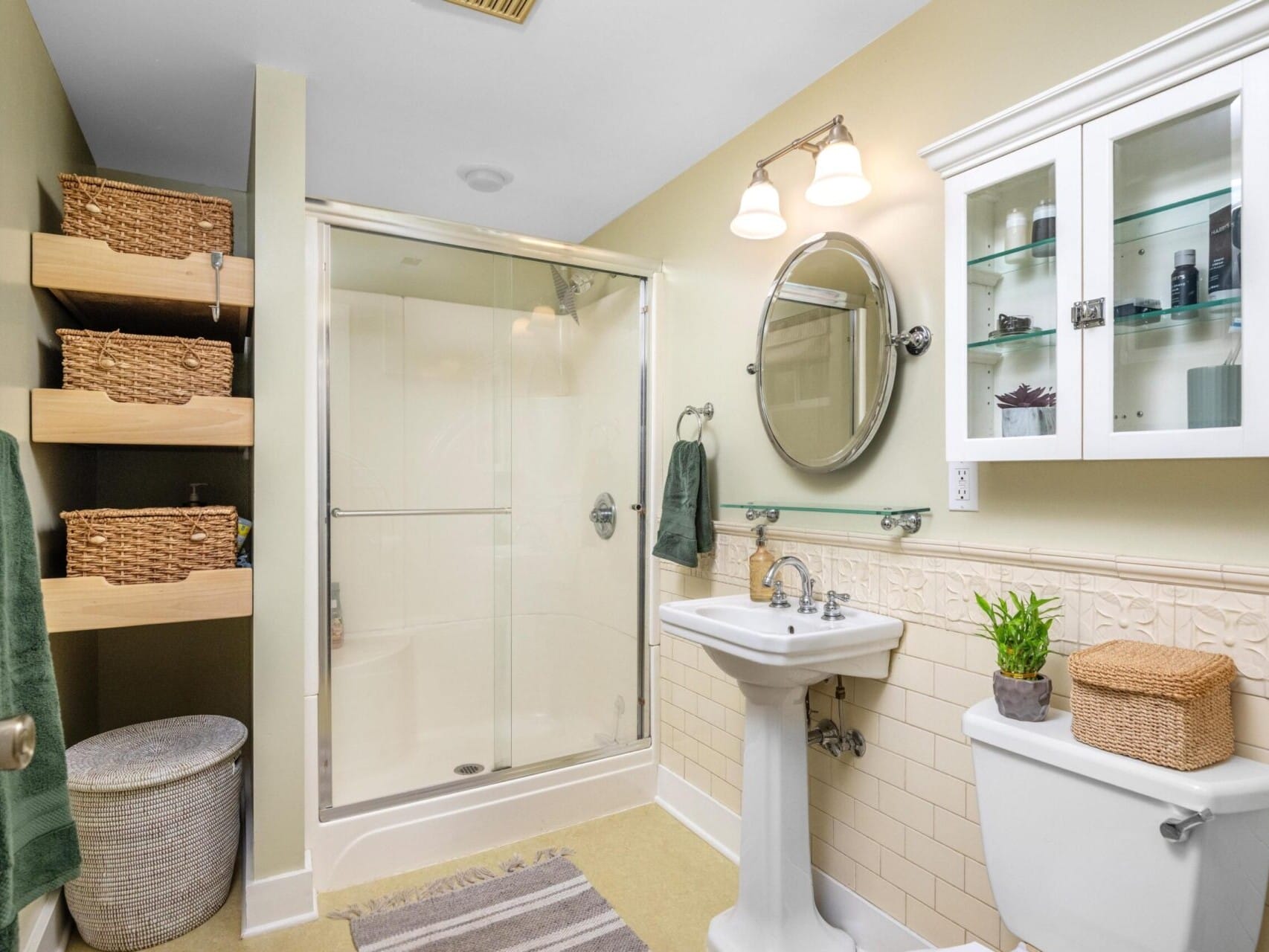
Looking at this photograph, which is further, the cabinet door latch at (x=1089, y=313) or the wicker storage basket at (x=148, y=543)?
the wicker storage basket at (x=148, y=543)

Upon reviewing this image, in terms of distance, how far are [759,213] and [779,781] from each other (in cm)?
→ 155

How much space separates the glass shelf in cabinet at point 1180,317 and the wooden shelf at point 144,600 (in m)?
2.09

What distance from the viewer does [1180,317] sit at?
123 cm

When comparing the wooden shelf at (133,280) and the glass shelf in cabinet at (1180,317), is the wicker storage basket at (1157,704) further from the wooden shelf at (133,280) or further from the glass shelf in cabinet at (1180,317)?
the wooden shelf at (133,280)

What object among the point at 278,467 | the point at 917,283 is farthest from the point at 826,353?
the point at 278,467

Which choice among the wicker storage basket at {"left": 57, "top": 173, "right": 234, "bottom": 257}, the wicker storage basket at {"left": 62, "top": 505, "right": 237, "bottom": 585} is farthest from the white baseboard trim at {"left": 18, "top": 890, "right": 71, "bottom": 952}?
the wicker storage basket at {"left": 57, "top": 173, "right": 234, "bottom": 257}

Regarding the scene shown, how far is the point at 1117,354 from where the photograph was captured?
130cm

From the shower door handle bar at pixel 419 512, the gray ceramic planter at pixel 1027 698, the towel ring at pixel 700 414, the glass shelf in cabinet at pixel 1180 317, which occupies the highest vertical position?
the glass shelf in cabinet at pixel 1180 317

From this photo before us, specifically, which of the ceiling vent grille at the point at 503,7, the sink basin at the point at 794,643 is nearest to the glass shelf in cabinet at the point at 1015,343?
the sink basin at the point at 794,643

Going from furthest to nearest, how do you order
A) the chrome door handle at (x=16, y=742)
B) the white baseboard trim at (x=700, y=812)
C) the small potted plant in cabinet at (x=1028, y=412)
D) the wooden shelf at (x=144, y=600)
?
the white baseboard trim at (x=700, y=812), the wooden shelf at (x=144, y=600), the small potted plant in cabinet at (x=1028, y=412), the chrome door handle at (x=16, y=742)

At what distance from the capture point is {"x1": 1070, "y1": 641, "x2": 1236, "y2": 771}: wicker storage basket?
1.12 m

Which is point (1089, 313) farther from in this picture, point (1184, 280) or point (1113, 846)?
point (1113, 846)

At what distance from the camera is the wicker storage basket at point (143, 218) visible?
6.05 ft

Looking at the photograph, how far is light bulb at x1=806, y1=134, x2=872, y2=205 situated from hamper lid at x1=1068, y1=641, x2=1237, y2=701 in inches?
46.8
